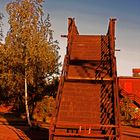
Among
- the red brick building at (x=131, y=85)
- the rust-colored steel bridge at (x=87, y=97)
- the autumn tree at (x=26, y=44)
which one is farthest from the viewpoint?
the red brick building at (x=131, y=85)

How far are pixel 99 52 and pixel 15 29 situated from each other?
418 inches

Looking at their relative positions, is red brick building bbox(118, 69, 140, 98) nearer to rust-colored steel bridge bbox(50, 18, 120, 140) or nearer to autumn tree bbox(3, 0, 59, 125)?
autumn tree bbox(3, 0, 59, 125)

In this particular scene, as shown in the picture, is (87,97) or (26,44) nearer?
(87,97)

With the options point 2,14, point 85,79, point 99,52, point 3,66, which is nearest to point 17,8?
point 2,14

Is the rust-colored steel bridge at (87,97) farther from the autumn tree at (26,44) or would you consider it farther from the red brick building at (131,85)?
the red brick building at (131,85)

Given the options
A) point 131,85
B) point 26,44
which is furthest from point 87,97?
point 131,85

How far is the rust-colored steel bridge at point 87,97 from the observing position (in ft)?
53.7

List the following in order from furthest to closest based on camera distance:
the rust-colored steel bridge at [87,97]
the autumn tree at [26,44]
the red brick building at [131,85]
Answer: the red brick building at [131,85] → the autumn tree at [26,44] → the rust-colored steel bridge at [87,97]

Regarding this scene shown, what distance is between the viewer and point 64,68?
1903cm

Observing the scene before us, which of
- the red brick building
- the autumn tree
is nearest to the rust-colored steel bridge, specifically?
the autumn tree

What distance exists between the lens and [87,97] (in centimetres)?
1808

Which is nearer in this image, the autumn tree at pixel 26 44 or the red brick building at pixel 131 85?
the autumn tree at pixel 26 44

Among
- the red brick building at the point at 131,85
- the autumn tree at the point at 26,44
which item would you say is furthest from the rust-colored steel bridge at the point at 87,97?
the red brick building at the point at 131,85

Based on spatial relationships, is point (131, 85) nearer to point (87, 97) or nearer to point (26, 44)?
point (26, 44)
